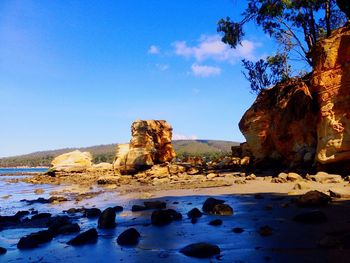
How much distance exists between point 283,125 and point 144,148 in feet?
50.6

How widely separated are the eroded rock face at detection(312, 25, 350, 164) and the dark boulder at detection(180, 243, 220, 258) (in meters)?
11.9

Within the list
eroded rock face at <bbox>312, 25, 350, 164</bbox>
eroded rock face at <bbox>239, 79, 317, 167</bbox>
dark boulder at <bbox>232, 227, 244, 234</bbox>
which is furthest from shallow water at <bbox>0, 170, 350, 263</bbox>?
eroded rock face at <bbox>239, 79, 317, 167</bbox>

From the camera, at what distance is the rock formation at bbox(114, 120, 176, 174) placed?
34.7 m

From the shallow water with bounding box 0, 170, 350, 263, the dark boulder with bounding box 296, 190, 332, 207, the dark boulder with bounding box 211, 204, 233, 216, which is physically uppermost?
the dark boulder with bounding box 296, 190, 332, 207

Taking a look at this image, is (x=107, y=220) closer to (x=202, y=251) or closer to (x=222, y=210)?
(x=222, y=210)

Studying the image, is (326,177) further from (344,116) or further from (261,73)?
(261,73)

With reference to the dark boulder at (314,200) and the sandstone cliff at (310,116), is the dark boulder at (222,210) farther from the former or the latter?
the sandstone cliff at (310,116)

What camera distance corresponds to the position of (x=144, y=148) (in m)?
34.9

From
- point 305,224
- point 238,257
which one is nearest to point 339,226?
point 305,224

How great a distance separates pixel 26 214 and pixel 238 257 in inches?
379

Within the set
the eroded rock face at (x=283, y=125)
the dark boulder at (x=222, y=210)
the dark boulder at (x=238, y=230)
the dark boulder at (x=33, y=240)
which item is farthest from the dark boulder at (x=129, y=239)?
the eroded rock face at (x=283, y=125)

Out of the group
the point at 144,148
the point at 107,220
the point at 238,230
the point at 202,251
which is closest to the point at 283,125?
the point at 144,148

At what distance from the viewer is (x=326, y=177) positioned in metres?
14.2

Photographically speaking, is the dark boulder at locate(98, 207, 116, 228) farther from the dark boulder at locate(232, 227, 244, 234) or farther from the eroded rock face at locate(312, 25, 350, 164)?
the eroded rock face at locate(312, 25, 350, 164)
